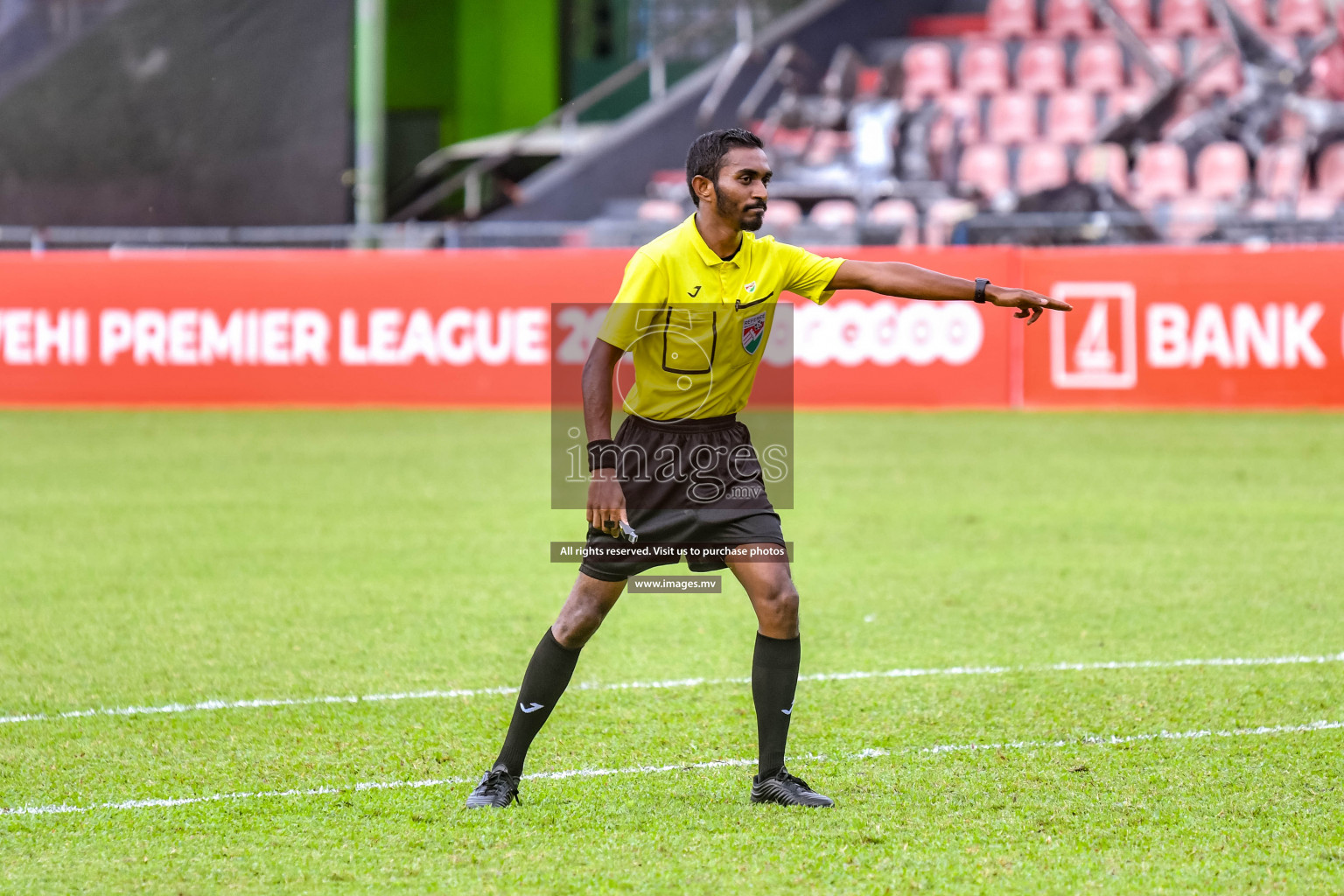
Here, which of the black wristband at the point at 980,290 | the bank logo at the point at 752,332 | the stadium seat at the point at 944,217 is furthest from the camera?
the stadium seat at the point at 944,217

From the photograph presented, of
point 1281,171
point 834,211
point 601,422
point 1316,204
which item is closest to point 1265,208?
point 1316,204

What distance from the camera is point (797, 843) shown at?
14.1 feet

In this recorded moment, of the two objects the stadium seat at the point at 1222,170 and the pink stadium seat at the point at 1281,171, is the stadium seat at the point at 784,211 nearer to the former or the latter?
the stadium seat at the point at 1222,170

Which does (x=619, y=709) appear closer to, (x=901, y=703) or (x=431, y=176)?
(x=901, y=703)

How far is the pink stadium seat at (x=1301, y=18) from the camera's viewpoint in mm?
26828

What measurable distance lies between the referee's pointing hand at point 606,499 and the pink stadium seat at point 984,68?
23.3 meters

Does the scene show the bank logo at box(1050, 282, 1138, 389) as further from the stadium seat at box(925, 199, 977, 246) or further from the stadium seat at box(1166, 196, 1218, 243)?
the stadium seat at box(1166, 196, 1218, 243)

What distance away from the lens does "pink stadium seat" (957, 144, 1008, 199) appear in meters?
24.2

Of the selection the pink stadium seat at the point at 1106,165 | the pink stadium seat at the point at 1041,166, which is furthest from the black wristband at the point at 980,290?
the pink stadium seat at the point at 1041,166

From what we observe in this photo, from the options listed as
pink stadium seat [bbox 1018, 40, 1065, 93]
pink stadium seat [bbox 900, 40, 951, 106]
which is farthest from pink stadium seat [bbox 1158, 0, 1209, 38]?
pink stadium seat [bbox 900, 40, 951, 106]

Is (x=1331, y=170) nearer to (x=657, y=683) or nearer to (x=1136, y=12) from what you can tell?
(x=1136, y=12)

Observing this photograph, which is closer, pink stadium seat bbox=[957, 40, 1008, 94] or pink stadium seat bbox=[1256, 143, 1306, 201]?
pink stadium seat bbox=[1256, 143, 1306, 201]

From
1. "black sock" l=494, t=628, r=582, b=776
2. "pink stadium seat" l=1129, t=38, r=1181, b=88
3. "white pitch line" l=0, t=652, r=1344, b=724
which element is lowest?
"white pitch line" l=0, t=652, r=1344, b=724

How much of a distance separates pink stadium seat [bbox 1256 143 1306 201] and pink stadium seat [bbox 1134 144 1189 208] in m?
1.06
